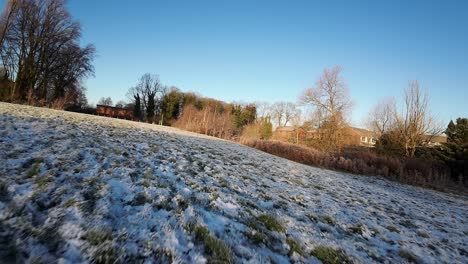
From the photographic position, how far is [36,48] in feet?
79.4

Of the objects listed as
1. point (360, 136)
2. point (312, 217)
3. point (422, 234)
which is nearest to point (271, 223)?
point (312, 217)

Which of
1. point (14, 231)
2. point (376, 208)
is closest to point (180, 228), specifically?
point (14, 231)

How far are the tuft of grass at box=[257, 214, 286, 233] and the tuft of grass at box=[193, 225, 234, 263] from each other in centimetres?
Result: 90

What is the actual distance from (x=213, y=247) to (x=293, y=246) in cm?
107

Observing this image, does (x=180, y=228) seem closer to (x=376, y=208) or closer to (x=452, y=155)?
(x=376, y=208)

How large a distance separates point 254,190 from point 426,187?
1135cm

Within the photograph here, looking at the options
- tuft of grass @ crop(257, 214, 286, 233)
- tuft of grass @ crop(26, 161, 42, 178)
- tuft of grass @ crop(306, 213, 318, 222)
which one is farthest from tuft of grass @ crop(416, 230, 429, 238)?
tuft of grass @ crop(26, 161, 42, 178)

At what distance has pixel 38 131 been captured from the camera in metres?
5.58

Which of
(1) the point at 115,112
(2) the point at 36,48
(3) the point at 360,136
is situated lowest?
(1) the point at 115,112

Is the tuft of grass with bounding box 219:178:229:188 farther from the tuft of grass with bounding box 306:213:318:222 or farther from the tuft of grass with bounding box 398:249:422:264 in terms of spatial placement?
the tuft of grass with bounding box 398:249:422:264

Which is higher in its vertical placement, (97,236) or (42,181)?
(42,181)

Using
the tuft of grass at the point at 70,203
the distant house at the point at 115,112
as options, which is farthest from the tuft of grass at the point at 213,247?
the distant house at the point at 115,112

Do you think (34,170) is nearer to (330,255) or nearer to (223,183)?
(223,183)

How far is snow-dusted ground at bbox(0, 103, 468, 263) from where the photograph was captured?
86.2 inches
